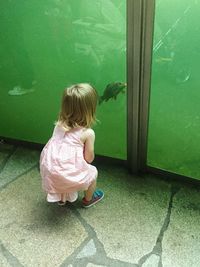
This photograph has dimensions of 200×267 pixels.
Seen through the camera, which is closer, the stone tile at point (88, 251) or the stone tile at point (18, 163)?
the stone tile at point (88, 251)

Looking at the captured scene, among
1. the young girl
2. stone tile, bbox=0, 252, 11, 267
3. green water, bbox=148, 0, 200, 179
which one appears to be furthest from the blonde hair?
stone tile, bbox=0, 252, 11, 267

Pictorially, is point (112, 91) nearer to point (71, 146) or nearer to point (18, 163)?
point (71, 146)

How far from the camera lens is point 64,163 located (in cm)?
158

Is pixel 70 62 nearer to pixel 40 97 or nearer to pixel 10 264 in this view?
pixel 40 97

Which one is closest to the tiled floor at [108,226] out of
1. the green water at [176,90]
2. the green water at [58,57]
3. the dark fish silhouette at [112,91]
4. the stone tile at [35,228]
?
the stone tile at [35,228]

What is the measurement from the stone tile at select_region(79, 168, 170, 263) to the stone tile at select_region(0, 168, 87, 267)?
125mm

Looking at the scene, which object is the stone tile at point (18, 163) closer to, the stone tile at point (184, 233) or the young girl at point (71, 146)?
the young girl at point (71, 146)

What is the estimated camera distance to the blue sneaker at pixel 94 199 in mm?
1817

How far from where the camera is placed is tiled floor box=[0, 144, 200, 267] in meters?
1.55

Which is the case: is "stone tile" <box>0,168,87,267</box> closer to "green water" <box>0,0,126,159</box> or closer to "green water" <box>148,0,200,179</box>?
"green water" <box>0,0,126,159</box>

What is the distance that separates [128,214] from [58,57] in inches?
36.6

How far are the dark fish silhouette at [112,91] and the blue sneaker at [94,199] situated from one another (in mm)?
513

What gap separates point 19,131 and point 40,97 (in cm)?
37

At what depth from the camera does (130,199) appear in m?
1.85
